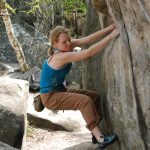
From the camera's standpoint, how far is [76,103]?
7613 mm

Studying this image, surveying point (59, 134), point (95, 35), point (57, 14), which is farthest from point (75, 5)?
point (95, 35)

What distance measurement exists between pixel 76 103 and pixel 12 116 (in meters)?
3.65

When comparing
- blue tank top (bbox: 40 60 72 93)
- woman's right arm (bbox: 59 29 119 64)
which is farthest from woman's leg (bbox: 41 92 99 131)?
woman's right arm (bbox: 59 29 119 64)

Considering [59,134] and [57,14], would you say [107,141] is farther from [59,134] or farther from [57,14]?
[57,14]

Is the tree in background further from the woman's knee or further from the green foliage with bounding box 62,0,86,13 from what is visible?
the woman's knee

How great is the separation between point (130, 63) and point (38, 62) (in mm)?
15662

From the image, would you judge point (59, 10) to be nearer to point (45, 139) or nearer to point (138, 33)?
point (45, 139)

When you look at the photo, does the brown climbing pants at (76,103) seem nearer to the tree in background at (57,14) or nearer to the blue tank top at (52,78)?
the blue tank top at (52,78)

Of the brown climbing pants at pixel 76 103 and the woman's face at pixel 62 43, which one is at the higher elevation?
the woman's face at pixel 62 43

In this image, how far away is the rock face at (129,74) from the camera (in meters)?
6.31

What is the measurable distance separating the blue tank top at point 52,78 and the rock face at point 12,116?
3.28 meters

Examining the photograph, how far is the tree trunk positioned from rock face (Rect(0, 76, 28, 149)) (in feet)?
27.9

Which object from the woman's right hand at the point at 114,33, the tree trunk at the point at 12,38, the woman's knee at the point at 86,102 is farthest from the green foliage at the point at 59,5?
the woman's right hand at the point at 114,33

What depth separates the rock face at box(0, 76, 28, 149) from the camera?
10750 millimetres
